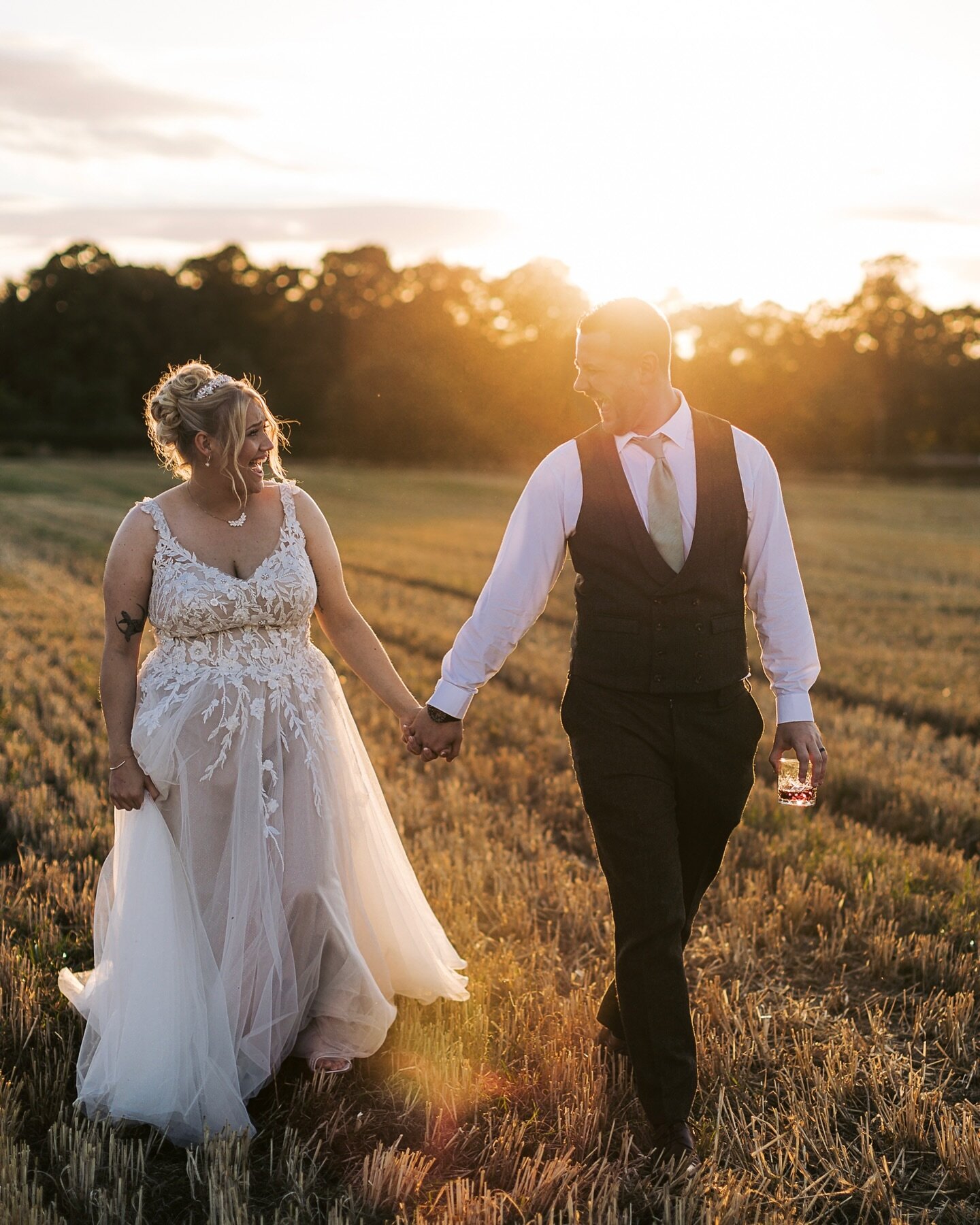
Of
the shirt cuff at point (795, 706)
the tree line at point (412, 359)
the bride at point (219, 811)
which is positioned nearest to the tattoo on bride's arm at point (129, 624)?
the bride at point (219, 811)

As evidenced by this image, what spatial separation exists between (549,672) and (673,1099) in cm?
803

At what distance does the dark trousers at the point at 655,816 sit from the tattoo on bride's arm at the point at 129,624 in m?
1.51

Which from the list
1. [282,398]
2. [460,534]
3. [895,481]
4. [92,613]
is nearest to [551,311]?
[460,534]

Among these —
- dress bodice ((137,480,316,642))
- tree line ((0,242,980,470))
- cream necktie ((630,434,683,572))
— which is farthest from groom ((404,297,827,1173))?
tree line ((0,242,980,470))

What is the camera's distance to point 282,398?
70562 mm

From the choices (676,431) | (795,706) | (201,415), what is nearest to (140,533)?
(201,415)

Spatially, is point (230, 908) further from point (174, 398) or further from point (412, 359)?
point (412, 359)

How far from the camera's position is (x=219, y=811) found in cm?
399

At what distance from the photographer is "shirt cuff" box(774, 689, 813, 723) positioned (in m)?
3.88

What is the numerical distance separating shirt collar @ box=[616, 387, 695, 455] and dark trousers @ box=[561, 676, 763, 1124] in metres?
0.77

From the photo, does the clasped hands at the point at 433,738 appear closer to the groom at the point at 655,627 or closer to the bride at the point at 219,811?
the bride at the point at 219,811

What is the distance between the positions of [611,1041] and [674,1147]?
2.37 ft

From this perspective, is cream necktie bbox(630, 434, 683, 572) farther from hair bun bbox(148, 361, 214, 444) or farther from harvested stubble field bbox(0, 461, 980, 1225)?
harvested stubble field bbox(0, 461, 980, 1225)

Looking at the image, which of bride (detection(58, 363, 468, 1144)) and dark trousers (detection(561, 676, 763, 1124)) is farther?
bride (detection(58, 363, 468, 1144))
